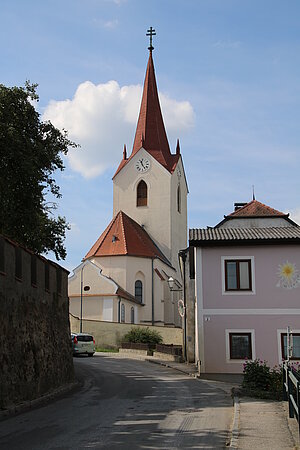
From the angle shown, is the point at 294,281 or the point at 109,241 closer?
the point at 294,281

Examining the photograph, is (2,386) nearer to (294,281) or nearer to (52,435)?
(52,435)

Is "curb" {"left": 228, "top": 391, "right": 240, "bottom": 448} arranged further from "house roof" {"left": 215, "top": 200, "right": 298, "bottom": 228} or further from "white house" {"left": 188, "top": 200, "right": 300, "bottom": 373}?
"house roof" {"left": 215, "top": 200, "right": 298, "bottom": 228}

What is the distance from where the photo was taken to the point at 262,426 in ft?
34.9

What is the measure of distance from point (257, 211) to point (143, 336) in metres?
13.4

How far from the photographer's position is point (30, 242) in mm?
24891

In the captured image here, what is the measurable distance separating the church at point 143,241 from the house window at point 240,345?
29488 millimetres

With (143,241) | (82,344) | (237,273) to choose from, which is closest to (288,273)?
(237,273)

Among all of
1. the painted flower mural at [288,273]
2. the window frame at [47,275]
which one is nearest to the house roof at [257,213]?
the painted flower mural at [288,273]

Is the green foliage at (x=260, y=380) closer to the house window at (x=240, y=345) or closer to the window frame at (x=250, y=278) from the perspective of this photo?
the house window at (x=240, y=345)

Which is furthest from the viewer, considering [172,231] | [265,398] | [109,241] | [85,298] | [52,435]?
[172,231]

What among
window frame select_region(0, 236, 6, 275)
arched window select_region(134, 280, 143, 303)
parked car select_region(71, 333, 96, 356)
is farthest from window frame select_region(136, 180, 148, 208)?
window frame select_region(0, 236, 6, 275)

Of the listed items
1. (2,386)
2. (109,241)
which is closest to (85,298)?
(109,241)

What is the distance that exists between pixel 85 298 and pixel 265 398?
1545 inches

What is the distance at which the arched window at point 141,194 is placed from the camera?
66.9 meters
